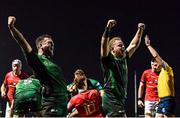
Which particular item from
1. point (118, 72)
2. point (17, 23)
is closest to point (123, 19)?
point (17, 23)

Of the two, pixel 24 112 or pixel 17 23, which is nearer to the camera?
pixel 24 112

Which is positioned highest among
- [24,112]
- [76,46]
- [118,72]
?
[76,46]

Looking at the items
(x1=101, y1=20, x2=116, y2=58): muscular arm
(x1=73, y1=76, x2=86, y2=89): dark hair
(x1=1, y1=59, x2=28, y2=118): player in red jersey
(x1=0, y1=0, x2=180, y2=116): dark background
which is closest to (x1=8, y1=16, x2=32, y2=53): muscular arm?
(x1=101, y1=20, x2=116, y2=58): muscular arm

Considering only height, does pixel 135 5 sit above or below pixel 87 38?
above

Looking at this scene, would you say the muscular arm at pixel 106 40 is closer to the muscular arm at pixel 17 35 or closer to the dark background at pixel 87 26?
the muscular arm at pixel 17 35

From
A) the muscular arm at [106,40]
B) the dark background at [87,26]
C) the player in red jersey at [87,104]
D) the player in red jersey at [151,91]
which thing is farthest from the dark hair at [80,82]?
the dark background at [87,26]

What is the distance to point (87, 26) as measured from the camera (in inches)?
490

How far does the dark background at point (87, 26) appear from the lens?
1218cm

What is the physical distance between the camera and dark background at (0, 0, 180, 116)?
12180 millimetres

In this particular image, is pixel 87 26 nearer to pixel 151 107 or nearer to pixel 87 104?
pixel 151 107

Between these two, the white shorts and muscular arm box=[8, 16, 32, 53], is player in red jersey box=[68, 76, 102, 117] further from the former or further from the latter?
the white shorts

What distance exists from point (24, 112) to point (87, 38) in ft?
23.5

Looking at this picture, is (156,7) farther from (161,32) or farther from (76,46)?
(76,46)

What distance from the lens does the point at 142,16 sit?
40.7 feet
